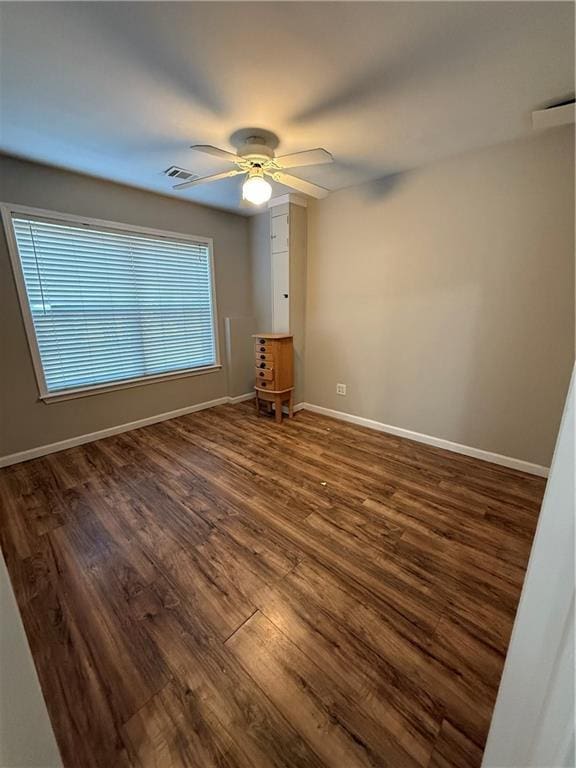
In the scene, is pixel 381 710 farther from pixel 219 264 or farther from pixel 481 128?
pixel 219 264

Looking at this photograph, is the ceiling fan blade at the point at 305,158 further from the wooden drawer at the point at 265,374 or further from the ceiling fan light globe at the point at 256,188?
the wooden drawer at the point at 265,374

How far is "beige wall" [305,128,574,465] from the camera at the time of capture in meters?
2.12

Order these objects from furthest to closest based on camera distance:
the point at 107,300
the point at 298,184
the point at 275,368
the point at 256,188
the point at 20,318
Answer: the point at 275,368
the point at 107,300
the point at 20,318
the point at 298,184
the point at 256,188

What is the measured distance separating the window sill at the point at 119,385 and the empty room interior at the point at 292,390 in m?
0.02

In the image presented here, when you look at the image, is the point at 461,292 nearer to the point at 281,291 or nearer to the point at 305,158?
the point at 305,158

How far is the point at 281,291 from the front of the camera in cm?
348

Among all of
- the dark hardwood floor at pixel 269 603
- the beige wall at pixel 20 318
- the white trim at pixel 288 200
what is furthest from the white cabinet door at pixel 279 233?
the dark hardwood floor at pixel 269 603

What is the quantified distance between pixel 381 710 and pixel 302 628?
369 millimetres

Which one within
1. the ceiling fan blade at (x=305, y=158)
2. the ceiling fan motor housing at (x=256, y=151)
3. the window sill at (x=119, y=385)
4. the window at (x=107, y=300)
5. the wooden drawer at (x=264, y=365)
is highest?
the ceiling fan motor housing at (x=256, y=151)

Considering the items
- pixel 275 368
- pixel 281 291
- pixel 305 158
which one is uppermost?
pixel 305 158

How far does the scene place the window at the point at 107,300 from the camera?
99.7 inches

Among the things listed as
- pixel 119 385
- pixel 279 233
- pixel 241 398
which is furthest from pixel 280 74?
pixel 241 398

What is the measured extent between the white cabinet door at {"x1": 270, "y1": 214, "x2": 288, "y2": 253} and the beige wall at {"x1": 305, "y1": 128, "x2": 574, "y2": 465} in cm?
31

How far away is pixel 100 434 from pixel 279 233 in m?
2.86
